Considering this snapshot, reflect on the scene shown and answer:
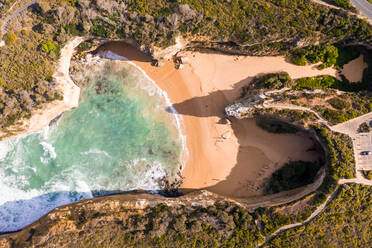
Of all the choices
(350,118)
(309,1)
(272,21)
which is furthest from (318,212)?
(309,1)

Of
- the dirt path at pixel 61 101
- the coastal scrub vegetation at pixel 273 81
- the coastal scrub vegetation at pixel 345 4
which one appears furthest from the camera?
the dirt path at pixel 61 101

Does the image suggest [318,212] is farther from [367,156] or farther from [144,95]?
[144,95]

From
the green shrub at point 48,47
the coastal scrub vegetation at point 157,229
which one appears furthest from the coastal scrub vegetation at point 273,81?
the green shrub at point 48,47

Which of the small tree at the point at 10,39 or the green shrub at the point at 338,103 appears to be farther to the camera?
the small tree at the point at 10,39

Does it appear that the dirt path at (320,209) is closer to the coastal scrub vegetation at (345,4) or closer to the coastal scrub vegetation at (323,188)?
the coastal scrub vegetation at (323,188)

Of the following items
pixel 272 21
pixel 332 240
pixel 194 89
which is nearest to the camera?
pixel 332 240

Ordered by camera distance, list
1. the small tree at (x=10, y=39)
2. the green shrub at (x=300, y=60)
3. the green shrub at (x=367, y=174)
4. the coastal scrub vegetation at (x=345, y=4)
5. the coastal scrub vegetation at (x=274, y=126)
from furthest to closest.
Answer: the green shrub at (x=300, y=60)
the coastal scrub vegetation at (x=274, y=126)
the coastal scrub vegetation at (x=345, y=4)
the small tree at (x=10, y=39)
the green shrub at (x=367, y=174)

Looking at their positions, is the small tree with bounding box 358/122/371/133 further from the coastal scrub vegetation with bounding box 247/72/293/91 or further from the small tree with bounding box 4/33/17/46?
the small tree with bounding box 4/33/17/46

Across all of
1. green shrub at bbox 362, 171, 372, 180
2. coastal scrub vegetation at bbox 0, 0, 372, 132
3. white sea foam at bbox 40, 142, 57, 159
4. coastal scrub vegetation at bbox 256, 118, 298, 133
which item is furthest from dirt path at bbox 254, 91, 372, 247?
white sea foam at bbox 40, 142, 57, 159
